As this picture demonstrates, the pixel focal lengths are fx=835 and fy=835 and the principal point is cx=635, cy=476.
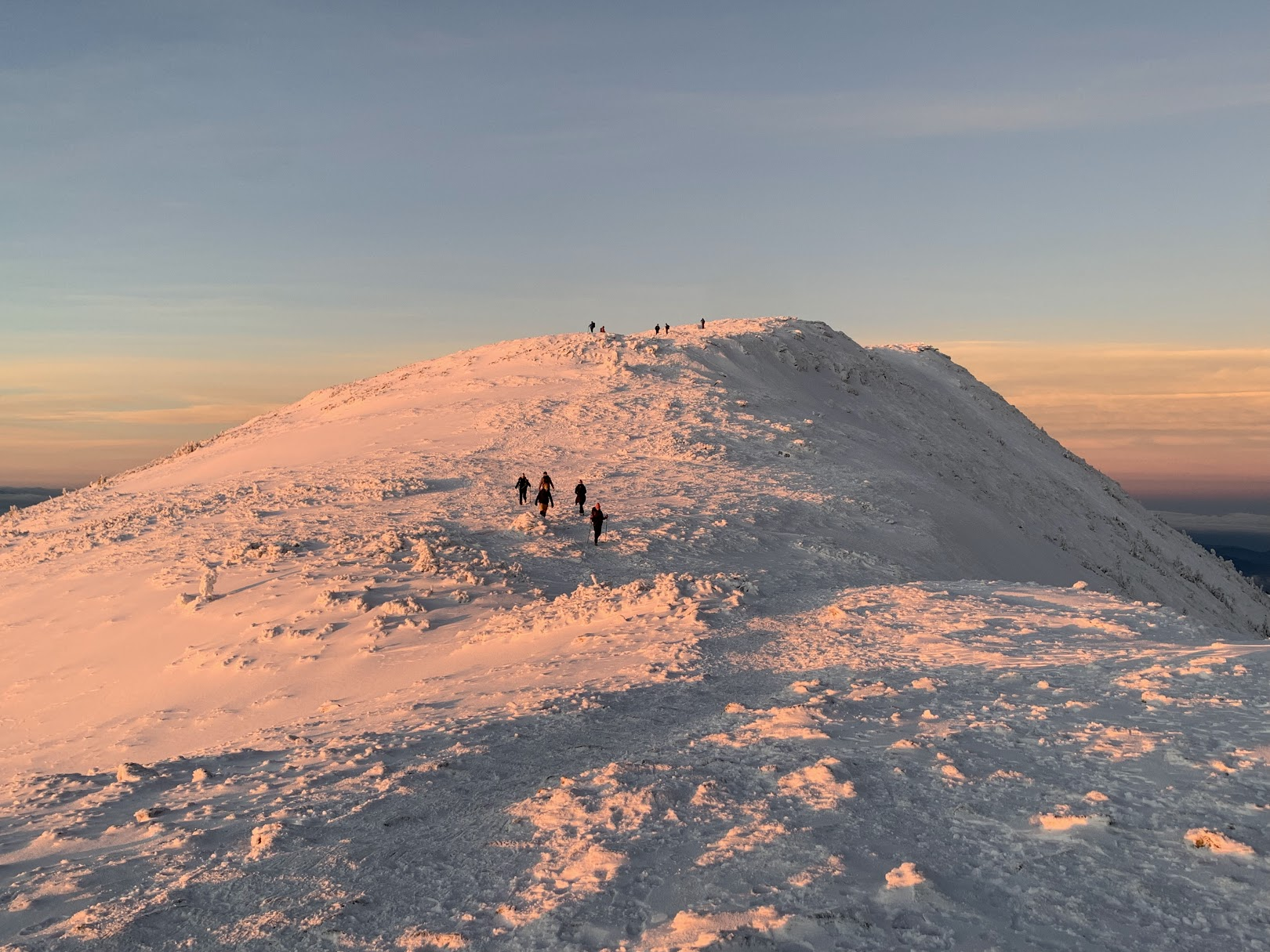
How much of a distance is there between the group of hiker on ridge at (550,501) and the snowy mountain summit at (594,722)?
443 mm

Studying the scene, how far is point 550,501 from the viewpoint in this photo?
2642 cm

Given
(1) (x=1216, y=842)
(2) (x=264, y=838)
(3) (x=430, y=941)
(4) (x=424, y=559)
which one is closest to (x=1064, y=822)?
(1) (x=1216, y=842)

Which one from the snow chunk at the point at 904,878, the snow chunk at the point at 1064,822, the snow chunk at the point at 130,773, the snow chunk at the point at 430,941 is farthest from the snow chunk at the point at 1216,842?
the snow chunk at the point at 130,773

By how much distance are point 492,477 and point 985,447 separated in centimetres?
3695

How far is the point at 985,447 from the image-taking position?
5472 centimetres

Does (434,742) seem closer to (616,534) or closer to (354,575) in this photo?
(354,575)

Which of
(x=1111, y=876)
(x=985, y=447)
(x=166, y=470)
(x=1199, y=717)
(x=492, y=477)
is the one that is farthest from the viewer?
(x=985, y=447)

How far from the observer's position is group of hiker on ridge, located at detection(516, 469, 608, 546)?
2406 cm

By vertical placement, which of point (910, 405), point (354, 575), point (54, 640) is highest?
point (910, 405)

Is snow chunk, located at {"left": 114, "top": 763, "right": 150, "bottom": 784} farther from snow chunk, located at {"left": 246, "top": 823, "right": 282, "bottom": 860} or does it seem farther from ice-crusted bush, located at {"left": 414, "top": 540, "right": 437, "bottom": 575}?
ice-crusted bush, located at {"left": 414, "top": 540, "right": 437, "bottom": 575}

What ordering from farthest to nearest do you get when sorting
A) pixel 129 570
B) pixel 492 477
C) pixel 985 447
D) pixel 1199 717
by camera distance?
pixel 985 447 → pixel 492 477 → pixel 129 570 → pixel 1199 717

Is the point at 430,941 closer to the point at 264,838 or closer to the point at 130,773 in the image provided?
the point at 264,838

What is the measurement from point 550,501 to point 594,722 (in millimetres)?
14338

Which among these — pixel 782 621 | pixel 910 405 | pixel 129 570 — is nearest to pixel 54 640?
pixel 129 570
